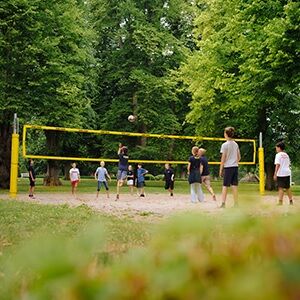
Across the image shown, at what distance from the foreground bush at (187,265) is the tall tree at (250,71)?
18.0 m

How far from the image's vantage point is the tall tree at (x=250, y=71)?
18672 mm

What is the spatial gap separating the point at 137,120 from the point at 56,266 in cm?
3332

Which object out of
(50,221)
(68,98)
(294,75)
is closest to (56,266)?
(50,221)

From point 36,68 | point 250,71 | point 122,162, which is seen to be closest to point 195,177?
point 122,162

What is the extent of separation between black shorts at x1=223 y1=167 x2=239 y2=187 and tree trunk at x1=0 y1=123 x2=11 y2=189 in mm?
16932

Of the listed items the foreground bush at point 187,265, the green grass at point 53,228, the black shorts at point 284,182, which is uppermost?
the foreground bush at point 187,265

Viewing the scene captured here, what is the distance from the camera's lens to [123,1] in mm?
35312

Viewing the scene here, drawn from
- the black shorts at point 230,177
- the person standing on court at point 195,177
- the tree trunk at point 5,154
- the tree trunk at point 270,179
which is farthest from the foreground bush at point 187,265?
the tree trunk at point 270,179

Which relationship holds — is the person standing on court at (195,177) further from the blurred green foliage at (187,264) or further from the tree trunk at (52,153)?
the tree trunk at (52,153)

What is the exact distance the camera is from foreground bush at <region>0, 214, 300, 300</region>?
0.71 metres

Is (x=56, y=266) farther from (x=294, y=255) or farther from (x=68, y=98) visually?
(x=68, y=98)

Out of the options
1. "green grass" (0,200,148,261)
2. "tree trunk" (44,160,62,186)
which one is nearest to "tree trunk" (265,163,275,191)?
"tree trunk" (44,160,62,186)

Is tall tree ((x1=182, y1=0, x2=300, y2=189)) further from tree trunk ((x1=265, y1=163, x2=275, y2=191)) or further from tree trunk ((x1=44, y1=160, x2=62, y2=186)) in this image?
tree trunk ((x1=44, y1=160, x2=62, y2=186))

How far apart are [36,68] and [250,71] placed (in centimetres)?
1068
